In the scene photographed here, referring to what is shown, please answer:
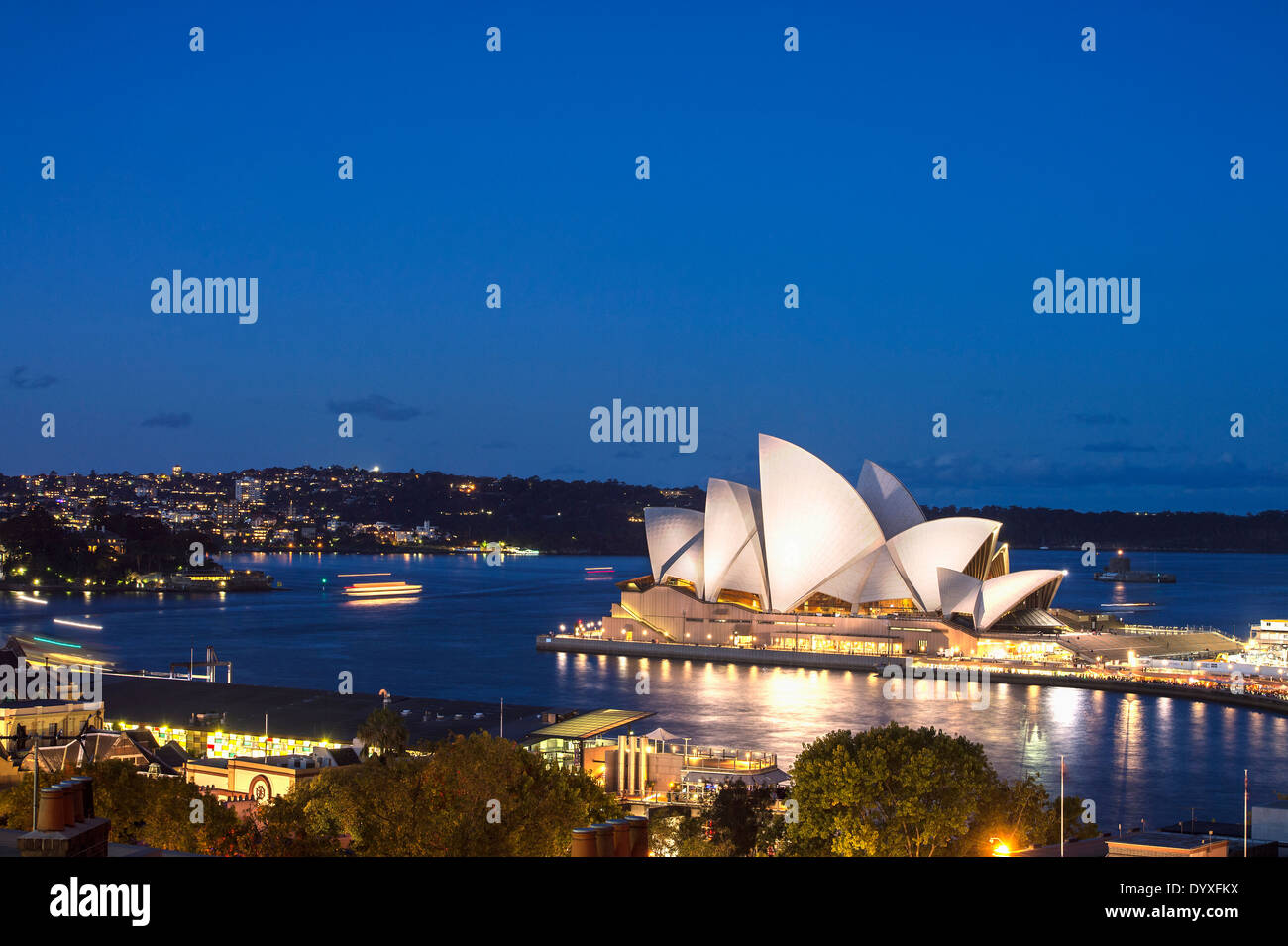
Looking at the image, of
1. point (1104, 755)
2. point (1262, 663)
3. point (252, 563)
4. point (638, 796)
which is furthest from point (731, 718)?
point (252, 563)

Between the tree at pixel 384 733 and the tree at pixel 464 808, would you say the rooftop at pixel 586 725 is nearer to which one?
the tree at pixel 384 733

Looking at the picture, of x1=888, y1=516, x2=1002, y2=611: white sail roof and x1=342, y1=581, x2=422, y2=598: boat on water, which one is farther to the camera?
x1=342, y1=581, x2=422, y2=598: boat on water

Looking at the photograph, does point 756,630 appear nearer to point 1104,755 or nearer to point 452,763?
point 1104,755

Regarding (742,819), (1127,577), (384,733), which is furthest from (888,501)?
(1127,577)

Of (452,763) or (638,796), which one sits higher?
(452,763)

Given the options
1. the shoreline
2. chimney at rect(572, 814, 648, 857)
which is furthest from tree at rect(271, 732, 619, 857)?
the shoreline

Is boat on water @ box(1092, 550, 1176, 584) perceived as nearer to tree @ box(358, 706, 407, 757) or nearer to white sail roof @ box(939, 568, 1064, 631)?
white sail roof @ box(939, 568, 1064, 631)
